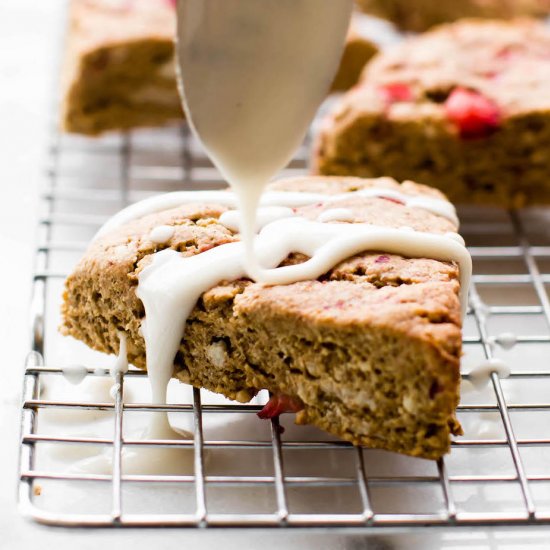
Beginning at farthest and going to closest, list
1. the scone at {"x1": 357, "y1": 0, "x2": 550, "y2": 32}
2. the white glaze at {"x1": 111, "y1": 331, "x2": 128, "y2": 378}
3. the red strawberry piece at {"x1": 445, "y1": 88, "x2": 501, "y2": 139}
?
the scone at {"x1": 357, "y1": 0, "x2": 550, "y2": 32} < the red strawberry piece at {"x1": 445, "y1": 88, "x2": 501, "y2": 139} < the white glaze at {"x1": 111, "y1": 331, "x2": 128, "y2": 378}

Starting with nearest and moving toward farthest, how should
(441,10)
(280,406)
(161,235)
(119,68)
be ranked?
(280,406)
(161,235)
(119,68)
(441,10)

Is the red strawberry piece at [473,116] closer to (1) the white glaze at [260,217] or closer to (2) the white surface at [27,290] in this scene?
(1) the white glaze at [260,217]

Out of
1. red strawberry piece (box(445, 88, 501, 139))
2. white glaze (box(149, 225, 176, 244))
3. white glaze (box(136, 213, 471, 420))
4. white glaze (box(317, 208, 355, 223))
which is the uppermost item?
red strawberry piece (box(445, 88, 501, 139))

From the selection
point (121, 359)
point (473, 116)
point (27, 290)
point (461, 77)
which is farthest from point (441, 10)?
point (121, 359)

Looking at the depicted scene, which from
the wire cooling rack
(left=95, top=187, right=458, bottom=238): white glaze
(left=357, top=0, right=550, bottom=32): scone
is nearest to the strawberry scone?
the wire cooling rack

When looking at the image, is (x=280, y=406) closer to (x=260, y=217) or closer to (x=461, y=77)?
(x=260, y=217)

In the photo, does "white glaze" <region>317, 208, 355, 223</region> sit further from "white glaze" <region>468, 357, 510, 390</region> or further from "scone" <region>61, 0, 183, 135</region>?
"scone" <region>61, 0, 183, 135</region>
